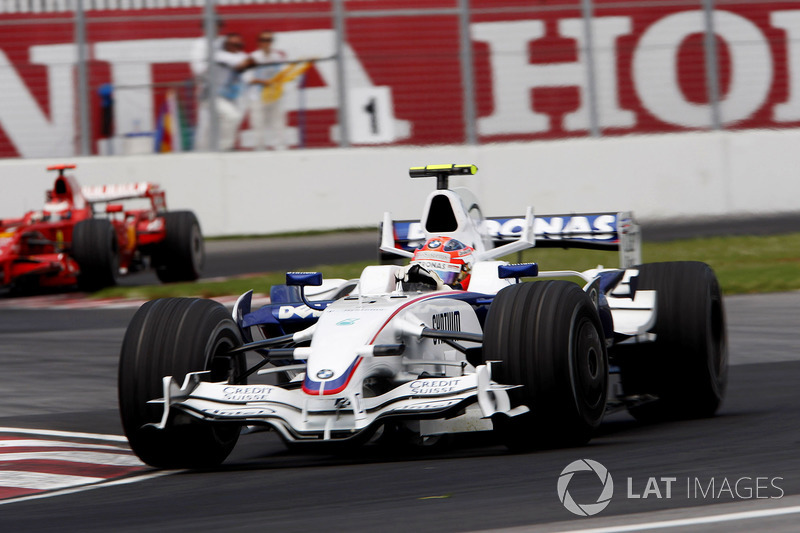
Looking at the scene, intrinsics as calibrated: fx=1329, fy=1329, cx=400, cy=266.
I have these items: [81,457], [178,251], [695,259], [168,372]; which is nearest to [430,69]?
[178,251]

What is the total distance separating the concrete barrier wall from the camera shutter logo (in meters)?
17.1

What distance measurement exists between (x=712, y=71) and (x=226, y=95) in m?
8.91

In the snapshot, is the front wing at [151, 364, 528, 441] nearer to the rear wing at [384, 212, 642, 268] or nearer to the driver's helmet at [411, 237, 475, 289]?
the driver's helmet at [411, 237, 475, 289]

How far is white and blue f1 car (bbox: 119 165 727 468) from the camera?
21.5 ft

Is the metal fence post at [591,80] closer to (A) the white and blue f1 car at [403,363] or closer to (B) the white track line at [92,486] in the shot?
(A) the white and blue f1 car at [403,363]

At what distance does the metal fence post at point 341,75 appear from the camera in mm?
24000

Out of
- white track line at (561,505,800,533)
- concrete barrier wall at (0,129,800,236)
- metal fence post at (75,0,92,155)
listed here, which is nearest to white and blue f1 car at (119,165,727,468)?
white track line at (561,505,800,533)

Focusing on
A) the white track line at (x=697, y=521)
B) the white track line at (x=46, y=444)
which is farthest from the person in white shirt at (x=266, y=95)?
the white track line at (x=697, y=521)

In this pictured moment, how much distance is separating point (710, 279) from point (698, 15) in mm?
16972

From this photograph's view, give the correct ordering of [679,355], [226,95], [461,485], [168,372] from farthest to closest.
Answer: [226,95], [679,355], [168,372], [461,485]

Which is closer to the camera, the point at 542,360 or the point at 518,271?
the point at 542,360

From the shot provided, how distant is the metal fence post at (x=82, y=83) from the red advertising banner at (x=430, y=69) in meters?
0.10

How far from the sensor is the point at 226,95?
942 inches

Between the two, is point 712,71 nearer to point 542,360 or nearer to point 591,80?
point 591,80
